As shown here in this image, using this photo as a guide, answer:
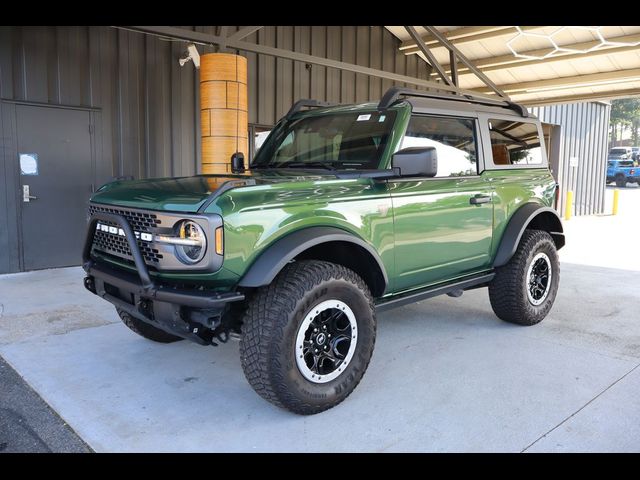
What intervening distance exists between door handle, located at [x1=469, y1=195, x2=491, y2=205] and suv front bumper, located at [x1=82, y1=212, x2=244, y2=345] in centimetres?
217

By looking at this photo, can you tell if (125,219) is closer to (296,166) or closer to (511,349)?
(296,166)

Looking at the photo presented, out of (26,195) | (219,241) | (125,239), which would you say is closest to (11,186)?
(26,195)

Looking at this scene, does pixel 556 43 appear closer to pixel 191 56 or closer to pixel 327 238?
pixel 191 56

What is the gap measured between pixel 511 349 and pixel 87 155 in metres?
5.94

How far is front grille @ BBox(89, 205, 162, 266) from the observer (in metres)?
3.01

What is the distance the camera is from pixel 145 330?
4168mm

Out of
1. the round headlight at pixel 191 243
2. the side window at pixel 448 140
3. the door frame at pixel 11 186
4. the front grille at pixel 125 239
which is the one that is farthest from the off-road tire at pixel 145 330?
the door frame at pixel 11 186

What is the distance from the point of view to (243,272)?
291 centimetres

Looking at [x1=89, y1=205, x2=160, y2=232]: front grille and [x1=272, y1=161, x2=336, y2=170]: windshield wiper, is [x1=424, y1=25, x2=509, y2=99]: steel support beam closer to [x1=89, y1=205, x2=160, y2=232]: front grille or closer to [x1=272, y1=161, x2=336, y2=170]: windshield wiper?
[x1=272, y1=161, x2=336, y2=170]: windshield wiper

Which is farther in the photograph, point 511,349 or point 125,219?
point 511,349
